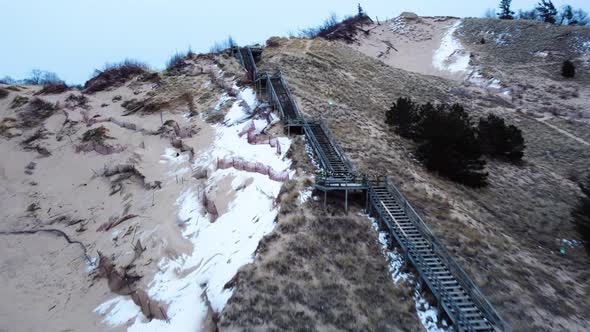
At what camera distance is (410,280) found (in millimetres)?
10867

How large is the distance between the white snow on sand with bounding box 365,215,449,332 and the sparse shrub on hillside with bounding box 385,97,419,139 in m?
11.7

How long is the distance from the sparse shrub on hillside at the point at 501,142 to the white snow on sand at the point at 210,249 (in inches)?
577

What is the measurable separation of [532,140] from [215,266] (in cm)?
2713

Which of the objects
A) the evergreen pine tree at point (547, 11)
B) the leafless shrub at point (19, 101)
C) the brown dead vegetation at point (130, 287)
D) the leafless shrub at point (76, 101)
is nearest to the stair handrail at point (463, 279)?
the brown dead vegetation at point (130, 287)

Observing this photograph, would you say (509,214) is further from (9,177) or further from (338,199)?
(9,177)

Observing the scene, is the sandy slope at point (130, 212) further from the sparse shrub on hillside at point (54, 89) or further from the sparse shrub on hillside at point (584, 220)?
the sparse shrub on hillside at point (584, 220)

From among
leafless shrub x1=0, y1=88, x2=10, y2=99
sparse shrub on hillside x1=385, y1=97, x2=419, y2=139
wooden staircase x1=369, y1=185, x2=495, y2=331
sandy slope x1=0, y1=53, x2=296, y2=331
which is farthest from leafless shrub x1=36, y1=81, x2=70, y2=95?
wooden staircase x1=369, y1=185, x2=495, y2=331

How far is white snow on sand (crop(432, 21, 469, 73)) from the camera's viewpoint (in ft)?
153

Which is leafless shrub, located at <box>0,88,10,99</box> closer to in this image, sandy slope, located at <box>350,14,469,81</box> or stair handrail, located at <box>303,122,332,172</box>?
stair handrail, located at <box>303,122,332,172</box>

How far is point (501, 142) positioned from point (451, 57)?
31179mm

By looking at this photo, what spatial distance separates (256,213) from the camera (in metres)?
13.6

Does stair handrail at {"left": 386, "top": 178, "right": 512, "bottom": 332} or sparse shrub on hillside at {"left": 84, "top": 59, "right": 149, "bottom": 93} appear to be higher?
sparse shrub on hillside at {"left": 84, "top": 59, "right": 149, "bottom": 93}

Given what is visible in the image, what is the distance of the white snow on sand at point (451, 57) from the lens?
4678cm

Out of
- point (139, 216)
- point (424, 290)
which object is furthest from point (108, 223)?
point (424, 290)
